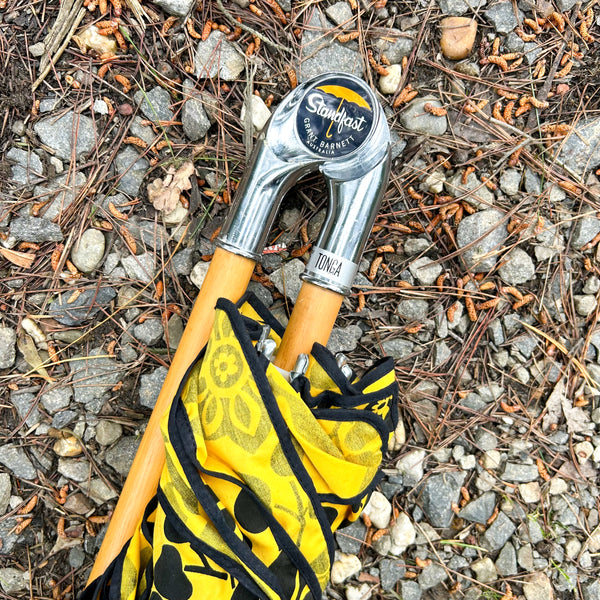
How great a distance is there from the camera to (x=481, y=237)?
232 cm

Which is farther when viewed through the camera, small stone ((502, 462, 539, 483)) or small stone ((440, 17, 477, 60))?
small stone ((502, 462, 539, 483))

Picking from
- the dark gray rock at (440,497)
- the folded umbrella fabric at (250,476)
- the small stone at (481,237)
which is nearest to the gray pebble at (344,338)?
the folded umbrella fabric at (250,476)

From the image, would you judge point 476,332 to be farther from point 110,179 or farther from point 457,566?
point 110,179

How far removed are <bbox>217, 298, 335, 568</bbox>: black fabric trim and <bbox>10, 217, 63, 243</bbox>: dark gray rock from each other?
1.05 metres

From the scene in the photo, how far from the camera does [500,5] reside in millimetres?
2312

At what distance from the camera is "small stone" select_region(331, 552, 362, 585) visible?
2.33m

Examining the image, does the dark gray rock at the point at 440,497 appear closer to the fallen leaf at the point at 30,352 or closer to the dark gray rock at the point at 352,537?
the dark gray rock at the point at 352,537

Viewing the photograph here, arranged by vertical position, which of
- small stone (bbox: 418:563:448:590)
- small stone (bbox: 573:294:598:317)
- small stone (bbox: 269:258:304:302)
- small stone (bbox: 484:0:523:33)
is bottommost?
small stone (bbox: 418:563:448:590)

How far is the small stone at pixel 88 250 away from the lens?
2.27 meters

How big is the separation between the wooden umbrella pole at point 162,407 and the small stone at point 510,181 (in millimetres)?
1232

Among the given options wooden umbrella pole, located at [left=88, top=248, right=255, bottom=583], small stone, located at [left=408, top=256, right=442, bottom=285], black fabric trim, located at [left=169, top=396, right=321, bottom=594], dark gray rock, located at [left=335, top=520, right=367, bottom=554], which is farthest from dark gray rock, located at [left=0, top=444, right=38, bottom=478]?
small stone, located at [left=408, top=256, right=442, bottom=285]

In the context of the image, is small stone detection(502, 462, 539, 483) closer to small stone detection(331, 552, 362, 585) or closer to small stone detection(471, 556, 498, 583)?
small stone detection(471, 556, 498, 583)

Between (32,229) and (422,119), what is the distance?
1.80 meters

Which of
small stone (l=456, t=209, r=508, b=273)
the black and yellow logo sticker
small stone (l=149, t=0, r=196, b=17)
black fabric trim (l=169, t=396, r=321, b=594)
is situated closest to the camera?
black fabric trim (l=169, t=396, r=321, b=594)
